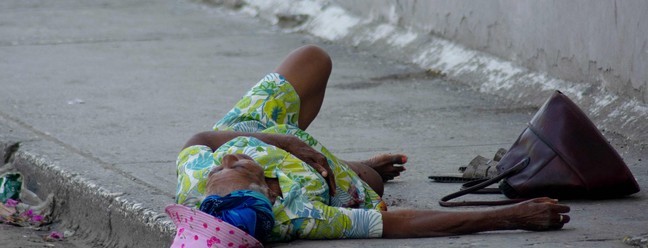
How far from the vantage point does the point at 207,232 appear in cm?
335

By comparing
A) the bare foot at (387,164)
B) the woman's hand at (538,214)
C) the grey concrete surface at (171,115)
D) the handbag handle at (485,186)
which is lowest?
the grey concrete surface at (171,115)

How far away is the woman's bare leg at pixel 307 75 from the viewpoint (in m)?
4.48

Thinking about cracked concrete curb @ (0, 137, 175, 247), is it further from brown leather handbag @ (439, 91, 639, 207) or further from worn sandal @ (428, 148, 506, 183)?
worn sandal @ (428, 148, 506, 183)

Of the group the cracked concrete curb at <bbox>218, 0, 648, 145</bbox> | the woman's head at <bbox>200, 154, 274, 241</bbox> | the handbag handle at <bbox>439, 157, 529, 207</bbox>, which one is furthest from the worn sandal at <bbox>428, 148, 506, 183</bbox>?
the woman's head at <bbox>200, 154, 274, 241</bbox>

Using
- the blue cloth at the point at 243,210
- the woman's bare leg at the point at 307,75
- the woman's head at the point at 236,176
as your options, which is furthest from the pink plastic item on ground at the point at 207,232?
the woman's bare leg at the point at 307,75

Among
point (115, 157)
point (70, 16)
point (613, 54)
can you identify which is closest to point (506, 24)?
point (613, 54)

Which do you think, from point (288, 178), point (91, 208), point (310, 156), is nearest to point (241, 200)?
point (288, 178)

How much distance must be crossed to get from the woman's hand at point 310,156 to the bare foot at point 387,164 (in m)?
0.72

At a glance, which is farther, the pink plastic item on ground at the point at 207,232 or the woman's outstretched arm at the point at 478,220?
the woman's outstretched arm at the point at 478,220

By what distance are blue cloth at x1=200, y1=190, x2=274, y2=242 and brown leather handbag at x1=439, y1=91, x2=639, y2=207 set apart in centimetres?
87

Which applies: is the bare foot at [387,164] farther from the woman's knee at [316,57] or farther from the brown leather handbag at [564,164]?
the brown leather handbag at [564,164]

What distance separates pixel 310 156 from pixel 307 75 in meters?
0.64

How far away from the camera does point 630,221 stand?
149 inches

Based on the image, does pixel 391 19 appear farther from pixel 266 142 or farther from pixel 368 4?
pixel 266 142
